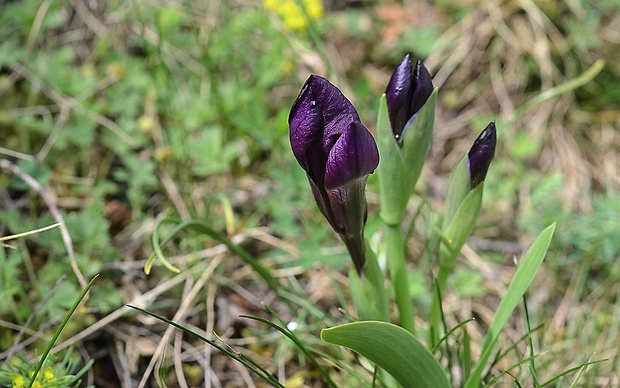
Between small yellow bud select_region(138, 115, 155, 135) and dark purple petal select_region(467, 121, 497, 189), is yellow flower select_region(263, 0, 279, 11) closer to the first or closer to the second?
small yellow bud select_region(138, 115, 155, 135)

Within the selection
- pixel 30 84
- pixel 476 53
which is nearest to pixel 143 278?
pixel 30 84

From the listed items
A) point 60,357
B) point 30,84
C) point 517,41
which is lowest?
point 60,357

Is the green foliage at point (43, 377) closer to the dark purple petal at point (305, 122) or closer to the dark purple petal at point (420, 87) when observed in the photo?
the dark purple petal at point (305, 122)

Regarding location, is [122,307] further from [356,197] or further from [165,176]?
[356,197]

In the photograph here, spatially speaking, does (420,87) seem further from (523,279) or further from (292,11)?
(292,11)

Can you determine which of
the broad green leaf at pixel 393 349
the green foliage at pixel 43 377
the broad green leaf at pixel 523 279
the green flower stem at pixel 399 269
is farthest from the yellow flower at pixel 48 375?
the broad green leaf at pixel 523 279

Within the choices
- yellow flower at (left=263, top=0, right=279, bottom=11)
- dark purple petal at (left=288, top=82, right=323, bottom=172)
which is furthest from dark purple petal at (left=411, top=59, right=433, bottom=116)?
yellow flower at (left=263, top=0, right=279, bottom=11)
